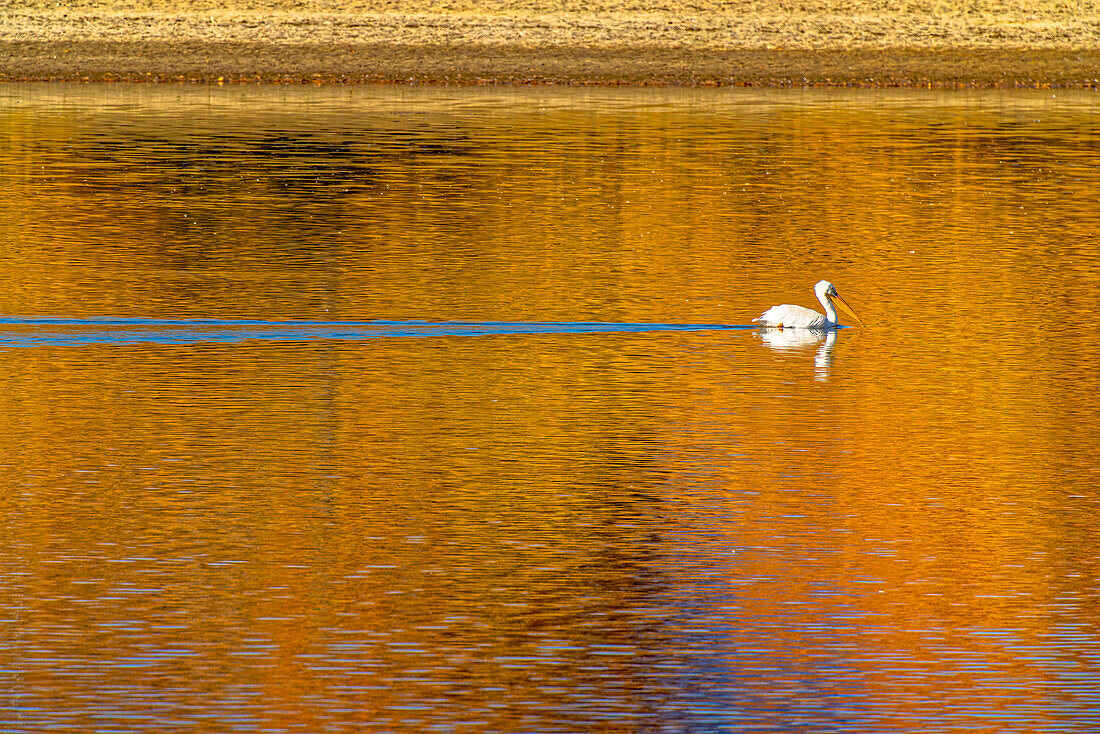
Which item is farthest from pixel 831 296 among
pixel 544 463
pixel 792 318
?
pixel 544 463

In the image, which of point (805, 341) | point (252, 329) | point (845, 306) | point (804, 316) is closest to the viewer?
point (252, 329)

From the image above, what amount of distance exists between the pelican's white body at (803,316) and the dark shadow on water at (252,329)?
32 cm

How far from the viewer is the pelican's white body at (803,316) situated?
18328 mm

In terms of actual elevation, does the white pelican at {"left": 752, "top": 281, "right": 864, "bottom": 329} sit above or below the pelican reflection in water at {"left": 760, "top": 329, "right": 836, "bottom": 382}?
above

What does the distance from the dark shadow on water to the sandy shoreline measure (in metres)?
34.6

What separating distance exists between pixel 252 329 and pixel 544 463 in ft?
18.4

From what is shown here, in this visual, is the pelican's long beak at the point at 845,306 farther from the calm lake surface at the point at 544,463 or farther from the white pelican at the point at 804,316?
the calm lake surface at the point at 544,463

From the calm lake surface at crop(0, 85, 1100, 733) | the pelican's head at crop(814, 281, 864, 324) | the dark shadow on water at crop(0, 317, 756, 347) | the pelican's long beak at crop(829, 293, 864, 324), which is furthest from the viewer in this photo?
the pelican's long beak at crop(829, 293, 864, 324)

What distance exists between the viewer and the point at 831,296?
18984mm

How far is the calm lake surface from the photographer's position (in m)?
8.95

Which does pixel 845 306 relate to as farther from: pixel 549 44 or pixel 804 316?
pixel 549 44

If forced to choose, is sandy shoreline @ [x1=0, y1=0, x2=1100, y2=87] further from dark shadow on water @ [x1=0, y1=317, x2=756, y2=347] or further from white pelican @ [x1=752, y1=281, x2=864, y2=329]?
dark shadow on water @ [x1=0, y1=317, x2=756, y2=347]

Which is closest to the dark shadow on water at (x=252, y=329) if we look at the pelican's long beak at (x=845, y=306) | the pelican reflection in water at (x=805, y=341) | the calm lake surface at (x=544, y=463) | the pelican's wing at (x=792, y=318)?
the calm lake surface at (x=544, y=463)

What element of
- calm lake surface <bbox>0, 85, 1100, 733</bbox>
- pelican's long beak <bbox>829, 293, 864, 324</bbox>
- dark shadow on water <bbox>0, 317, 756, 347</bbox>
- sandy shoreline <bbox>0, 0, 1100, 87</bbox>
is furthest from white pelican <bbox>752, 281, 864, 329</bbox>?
sandy shoreline <bbox>0, 0, 1100, 87</bbox>
